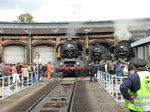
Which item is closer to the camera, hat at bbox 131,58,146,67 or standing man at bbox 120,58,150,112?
standing man at bbox 120,58,150,112

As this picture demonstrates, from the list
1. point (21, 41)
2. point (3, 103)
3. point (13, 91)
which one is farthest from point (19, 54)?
point (3, 103)

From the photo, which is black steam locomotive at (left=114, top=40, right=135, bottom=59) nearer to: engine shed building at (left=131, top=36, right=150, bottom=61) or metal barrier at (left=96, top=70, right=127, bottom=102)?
engine shed building at (left=131, top=36, right=150, bottom=61)

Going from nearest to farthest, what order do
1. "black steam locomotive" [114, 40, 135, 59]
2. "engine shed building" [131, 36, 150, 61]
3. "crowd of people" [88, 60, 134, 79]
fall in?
1. "engine shed building" [131, 36, 150, 61]
2. "crowd of people" [88, 60, 134, 79]
3. "black steam locomotive" [114, 40, 135, 59]

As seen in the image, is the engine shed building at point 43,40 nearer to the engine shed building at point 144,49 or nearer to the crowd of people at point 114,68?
the crowd of people at point 114,68

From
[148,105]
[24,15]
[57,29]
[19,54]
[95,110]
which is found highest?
[24,15]

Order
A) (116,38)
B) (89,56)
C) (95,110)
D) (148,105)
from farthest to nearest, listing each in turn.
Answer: (116,38) < (89,56) < (95,110) < (148,105)

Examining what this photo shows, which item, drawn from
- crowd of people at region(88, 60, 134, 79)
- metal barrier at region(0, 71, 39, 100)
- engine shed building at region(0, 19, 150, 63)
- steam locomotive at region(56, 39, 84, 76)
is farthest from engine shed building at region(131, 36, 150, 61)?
engine shed building at region(0, 19, 150, 63)

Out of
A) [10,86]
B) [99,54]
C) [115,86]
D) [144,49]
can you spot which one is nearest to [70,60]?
[99,54]

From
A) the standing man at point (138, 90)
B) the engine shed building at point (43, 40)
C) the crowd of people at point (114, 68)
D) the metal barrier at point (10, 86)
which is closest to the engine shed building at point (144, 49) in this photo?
the crowd of people at point (114, 68)

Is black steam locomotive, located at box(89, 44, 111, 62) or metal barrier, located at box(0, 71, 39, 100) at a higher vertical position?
black steam locomotive, located at box(89, 44, 111, 62)

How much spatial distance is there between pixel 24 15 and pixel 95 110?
6112 cm

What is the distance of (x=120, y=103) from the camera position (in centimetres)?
1270

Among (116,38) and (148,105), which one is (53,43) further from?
(148,105)

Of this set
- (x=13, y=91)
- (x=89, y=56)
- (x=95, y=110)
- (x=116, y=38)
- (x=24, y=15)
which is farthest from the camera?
(x=24, y=15)
